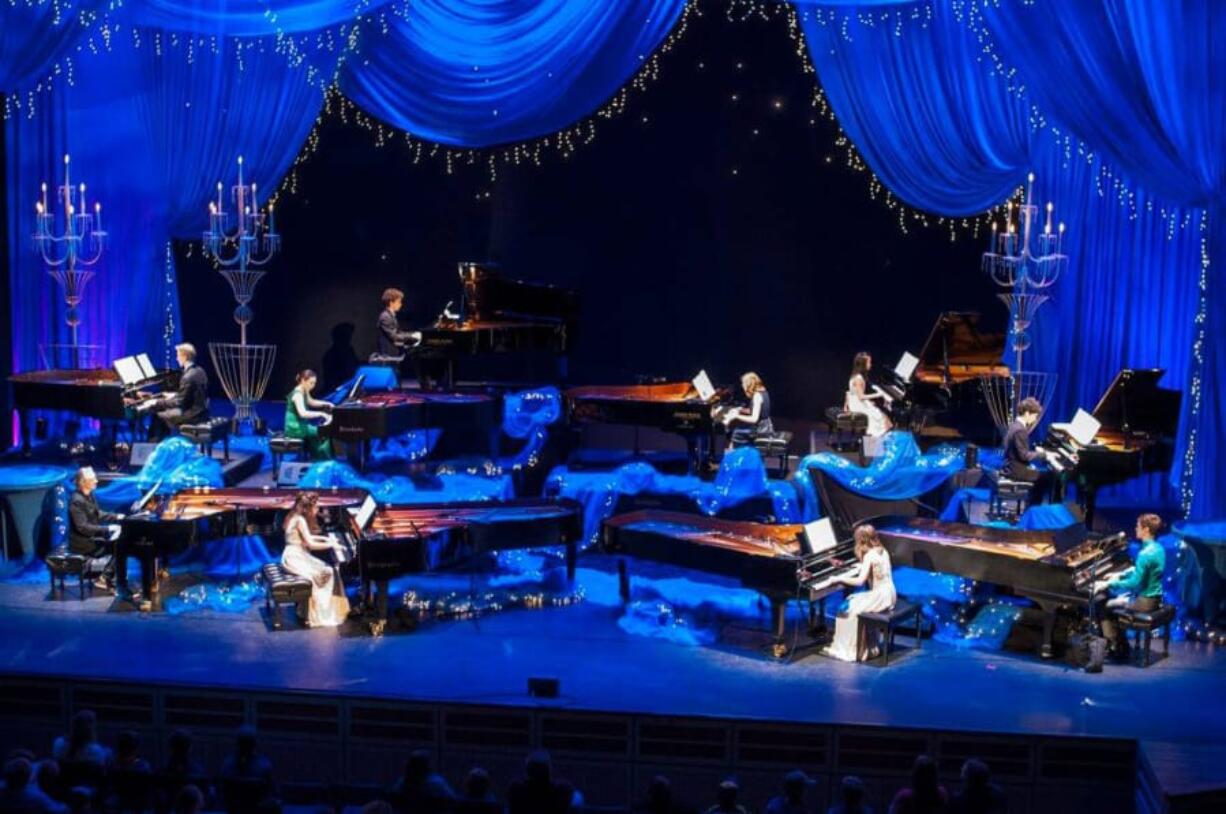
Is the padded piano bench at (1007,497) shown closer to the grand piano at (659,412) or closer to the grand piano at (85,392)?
the grand piano at (659,412)

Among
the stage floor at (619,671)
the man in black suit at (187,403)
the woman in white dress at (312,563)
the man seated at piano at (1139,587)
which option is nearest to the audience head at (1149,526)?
the man seated at piano at (1139,587)

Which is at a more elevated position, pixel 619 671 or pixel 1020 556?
pixel 1020 556

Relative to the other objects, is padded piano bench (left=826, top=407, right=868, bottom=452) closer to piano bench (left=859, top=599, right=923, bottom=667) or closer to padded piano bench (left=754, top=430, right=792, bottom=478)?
padded piano bench (left=754, top=430, right=792, bottom=478)

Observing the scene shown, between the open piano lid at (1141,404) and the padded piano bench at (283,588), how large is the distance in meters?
6.92

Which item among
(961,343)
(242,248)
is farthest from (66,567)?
(961,343)

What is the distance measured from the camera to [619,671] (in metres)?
12.2

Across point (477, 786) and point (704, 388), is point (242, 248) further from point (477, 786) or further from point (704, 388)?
point (477, 786)

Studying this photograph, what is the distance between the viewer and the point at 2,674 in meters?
11.8

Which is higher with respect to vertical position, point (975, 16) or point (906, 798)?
point (975, 16)

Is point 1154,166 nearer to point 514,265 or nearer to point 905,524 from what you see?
point 905,524

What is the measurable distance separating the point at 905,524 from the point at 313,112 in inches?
303

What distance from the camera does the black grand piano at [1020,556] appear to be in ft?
40.4

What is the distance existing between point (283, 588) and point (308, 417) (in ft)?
10.2

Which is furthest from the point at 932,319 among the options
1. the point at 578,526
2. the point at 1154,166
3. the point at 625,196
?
the point at 578,526
